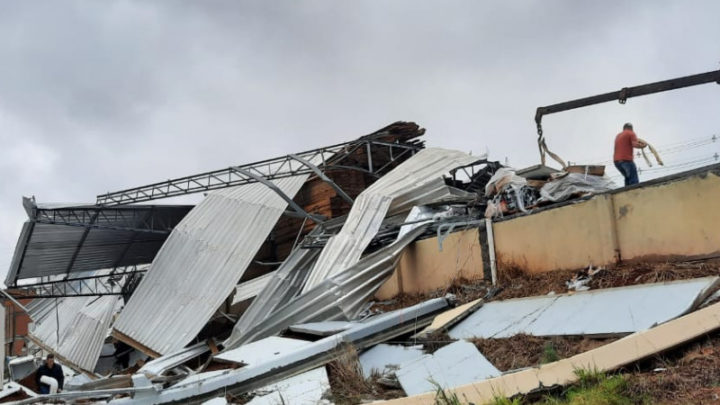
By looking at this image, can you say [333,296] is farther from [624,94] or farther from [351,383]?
[624,94]

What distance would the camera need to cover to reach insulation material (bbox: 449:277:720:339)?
516 centimetres

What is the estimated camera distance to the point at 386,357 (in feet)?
21.9

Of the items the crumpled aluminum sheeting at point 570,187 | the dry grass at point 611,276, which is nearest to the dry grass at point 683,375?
the dry grass at point 611,276

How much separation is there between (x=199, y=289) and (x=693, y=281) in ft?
35.4

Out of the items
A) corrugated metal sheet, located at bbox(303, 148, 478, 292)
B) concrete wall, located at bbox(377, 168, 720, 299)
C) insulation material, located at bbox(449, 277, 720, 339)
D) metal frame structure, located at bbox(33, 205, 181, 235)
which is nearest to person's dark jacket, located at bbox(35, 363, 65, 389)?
metal frame structure, located at bbox(33, 205, 181, 235)

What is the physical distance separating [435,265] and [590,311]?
3.82 m

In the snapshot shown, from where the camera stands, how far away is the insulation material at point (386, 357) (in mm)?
6355

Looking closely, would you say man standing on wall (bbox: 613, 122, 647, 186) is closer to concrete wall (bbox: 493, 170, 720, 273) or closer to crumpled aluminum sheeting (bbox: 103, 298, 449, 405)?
concrete wall (bbox: 493, 170, 720, 273)

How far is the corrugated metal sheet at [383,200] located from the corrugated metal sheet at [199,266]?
334 cm

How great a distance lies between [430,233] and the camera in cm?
997

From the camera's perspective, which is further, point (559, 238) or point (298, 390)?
point (559, 238)

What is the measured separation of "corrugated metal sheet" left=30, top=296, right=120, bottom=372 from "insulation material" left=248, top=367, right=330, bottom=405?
1213 cm

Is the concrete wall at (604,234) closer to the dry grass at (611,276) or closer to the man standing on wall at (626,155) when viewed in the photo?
the dry grass at (611,276)

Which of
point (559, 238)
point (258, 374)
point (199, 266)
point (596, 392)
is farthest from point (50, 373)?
point (596, 392)
